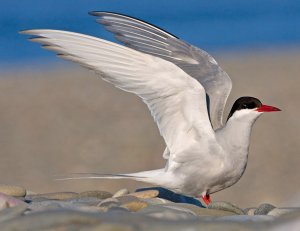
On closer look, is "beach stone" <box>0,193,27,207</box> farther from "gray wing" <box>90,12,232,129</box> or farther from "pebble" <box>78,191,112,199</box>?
"gray wing" <box>90,12,232,129</box>

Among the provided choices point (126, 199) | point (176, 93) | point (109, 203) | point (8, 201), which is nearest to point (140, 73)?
point (176, 93)

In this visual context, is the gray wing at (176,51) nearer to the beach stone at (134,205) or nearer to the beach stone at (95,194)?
the beach stone at (95,194)

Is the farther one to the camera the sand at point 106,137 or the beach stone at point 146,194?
the sand at point 106,137

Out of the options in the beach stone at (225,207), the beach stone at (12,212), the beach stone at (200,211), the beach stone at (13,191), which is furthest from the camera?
the beach stone at (13,191)

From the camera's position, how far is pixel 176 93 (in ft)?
25.0

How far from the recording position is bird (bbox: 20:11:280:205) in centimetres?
750

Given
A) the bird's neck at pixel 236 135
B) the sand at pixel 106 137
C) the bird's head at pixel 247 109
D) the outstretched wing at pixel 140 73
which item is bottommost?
the sand at pixel 106 137

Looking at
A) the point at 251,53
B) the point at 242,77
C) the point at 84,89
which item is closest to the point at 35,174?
the point at 84,89

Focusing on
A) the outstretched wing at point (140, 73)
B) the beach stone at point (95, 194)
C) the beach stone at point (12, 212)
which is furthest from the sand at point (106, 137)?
the beach stone at point (12, 212)

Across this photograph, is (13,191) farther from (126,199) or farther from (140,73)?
(140,73)

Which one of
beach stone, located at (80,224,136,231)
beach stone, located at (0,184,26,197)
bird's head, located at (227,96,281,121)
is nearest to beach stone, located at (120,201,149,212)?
beach stone, located at (0,184,26,197)

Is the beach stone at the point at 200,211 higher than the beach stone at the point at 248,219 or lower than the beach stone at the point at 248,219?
lower

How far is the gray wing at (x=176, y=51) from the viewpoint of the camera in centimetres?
777

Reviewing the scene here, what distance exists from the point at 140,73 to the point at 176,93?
0.89 ft
